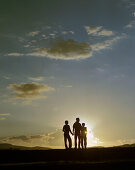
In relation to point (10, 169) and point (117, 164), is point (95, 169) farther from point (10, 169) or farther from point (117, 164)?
point (10, 169)

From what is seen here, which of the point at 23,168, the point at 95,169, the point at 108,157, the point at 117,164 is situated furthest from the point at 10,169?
the point at 108,157

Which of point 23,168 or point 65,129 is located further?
point 65,129

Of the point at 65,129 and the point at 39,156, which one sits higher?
the point at 65,129

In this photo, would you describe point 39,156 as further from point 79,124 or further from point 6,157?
point 79,124

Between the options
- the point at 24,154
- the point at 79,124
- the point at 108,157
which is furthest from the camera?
the point at 79,124

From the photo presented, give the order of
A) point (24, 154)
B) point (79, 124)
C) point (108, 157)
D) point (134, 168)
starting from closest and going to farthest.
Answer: point (134, 168)
point (108, 157)
point (24, 154)
point (79, 124)

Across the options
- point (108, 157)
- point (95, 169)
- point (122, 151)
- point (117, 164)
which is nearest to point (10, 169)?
point (95, 169)

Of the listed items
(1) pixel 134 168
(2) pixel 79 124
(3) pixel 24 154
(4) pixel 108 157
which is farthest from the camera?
(2) pixel 79 124

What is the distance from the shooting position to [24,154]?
21812 mm

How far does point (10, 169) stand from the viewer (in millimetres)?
16031

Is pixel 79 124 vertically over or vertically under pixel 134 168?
over

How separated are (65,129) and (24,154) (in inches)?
160

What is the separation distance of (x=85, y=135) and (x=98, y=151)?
3425mm

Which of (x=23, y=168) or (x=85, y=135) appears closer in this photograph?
(x=23, y=168)
